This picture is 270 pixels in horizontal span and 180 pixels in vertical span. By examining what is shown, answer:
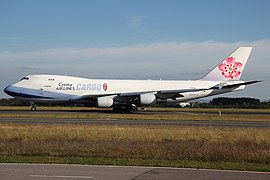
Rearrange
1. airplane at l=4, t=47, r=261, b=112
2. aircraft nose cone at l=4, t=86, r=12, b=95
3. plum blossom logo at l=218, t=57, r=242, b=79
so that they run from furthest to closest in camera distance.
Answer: plum blossom logo at l=218, t=57, r=242, b=79 < aircraft nose cone at l=4, t=86, r=12, b=95 < airplane at l=4, t=47, r=261, b=112

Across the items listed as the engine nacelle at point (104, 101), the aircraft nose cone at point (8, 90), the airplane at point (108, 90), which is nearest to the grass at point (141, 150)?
the engine nacelle at point (104, 101)

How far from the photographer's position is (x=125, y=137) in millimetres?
19219

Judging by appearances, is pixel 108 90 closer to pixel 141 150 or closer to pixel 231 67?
pixel 231 67

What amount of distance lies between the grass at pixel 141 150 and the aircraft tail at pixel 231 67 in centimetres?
3495

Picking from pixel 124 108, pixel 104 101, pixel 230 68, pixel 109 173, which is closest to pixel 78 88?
pixel 104 101

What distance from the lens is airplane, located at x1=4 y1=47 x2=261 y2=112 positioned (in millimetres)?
47125

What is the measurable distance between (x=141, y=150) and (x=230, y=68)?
4145 cm

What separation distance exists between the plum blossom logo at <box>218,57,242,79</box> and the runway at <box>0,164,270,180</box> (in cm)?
4472

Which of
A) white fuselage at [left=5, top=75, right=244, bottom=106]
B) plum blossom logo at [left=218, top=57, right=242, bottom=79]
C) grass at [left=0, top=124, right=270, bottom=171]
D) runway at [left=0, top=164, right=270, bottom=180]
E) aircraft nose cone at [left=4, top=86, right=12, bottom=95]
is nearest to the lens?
runway at [left=0, top=164, right=270, bottom=180]

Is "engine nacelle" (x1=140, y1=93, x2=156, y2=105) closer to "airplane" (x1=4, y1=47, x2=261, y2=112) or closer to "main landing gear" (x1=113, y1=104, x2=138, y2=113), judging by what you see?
"airplane" (x1=4, y1=47, x2=261, y2=112)

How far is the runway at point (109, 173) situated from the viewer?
9.41 meters

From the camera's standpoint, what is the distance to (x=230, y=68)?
178ft

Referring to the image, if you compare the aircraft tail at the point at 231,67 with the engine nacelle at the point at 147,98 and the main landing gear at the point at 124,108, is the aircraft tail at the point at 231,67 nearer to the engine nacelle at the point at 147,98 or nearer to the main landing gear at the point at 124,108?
the main landing gear at the point at 124,108

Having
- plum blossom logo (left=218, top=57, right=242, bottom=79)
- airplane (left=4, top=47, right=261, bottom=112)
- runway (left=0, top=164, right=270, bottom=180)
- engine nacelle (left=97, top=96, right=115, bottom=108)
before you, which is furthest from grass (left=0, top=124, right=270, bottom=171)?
plum blossom logo (left=218, top=57, right=242, bottom=79)
